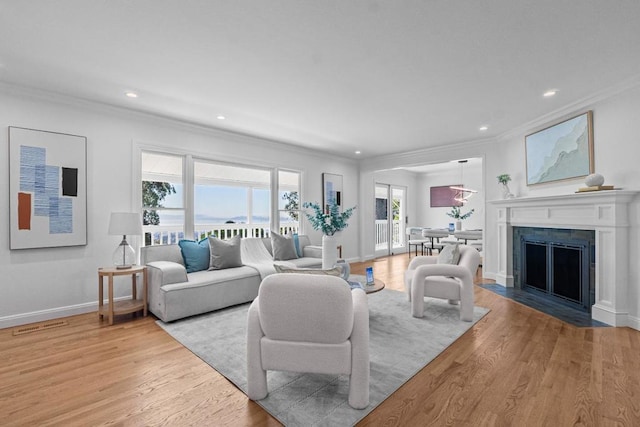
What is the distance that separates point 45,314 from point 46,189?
4.54ft

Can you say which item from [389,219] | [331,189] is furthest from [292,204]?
[389,219]

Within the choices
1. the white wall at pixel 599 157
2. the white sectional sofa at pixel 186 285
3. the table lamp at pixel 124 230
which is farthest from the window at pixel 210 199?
the white wall at pixel 599 157

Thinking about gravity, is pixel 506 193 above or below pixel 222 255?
above

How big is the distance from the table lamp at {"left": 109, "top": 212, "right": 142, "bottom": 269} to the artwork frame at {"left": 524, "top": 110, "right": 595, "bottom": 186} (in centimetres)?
533

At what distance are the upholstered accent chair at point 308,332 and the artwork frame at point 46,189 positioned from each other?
2948 millimetres

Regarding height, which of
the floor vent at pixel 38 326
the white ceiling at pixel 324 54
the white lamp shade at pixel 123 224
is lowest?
the floor vent at pixel 38 326

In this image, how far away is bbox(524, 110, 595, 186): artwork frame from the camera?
3629 mm

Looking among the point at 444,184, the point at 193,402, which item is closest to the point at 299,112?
the point at 193,402

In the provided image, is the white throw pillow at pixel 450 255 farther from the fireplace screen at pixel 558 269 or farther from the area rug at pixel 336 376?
the fireplace screen at pixel 558 269

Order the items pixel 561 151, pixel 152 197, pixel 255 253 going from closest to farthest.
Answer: pixel 561 151
pixel 152 197
pixel 255 253

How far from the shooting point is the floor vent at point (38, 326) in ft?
10.1

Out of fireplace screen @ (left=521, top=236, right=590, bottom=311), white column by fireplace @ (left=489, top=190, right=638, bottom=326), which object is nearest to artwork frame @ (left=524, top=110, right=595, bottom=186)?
white column by fireplace @ (left=489, top=190, right=638, bottom=326)

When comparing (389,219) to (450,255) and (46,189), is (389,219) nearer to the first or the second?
(450,255)

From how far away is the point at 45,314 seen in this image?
3367mm
